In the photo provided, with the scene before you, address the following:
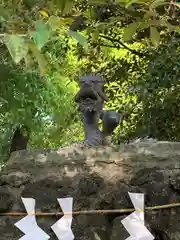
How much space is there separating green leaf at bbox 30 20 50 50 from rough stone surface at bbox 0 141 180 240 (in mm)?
1122

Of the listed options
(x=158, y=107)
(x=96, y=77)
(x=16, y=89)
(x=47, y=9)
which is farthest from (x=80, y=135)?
(x=47, y=9)

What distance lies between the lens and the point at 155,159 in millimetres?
2344

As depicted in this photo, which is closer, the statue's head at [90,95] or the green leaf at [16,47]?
the green leaf at [16,47]

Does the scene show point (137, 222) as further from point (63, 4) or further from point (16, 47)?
point (16, 47)

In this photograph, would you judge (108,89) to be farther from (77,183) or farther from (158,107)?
(77,183)

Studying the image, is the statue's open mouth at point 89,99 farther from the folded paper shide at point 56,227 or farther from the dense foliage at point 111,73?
the folded paper shide at point 56,227

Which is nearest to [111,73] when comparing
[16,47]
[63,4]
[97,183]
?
[97,183]

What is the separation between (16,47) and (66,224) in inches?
45.7

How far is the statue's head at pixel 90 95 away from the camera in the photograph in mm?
2445

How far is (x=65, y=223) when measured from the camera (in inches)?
87.0

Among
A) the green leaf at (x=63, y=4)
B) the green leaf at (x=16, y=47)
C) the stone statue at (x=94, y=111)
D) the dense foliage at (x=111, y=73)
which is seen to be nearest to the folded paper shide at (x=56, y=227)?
the stone statue at (x=94, y=111)

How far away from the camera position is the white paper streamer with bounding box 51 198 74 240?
2.20 metres

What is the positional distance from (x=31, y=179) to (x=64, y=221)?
0.28 meters

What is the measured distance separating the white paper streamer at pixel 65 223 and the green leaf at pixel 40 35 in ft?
3.55
